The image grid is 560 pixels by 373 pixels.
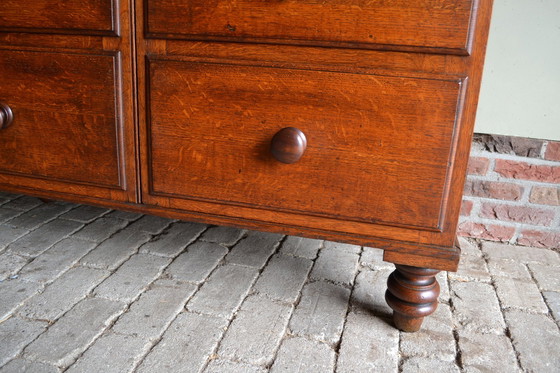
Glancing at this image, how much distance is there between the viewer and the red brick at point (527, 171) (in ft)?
5.32

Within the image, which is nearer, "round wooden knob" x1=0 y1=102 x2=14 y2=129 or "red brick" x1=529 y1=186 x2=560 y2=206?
"round wooden knob" x1=0 y1=102 x2=14 y2=129

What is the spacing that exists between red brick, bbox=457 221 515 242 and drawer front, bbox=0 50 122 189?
45.2 inches

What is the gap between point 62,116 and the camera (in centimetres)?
122

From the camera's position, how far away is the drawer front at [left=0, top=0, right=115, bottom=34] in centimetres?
112

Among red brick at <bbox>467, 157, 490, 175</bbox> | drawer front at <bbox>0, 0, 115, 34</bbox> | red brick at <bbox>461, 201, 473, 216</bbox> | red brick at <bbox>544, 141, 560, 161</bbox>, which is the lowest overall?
red brick at <bbox>461, 201, 473, 216</bbox>

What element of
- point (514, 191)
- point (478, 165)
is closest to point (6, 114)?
point (478, 165)

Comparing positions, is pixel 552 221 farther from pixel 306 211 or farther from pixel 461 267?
pixel 306 211

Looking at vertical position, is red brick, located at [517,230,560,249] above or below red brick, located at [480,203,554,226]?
below

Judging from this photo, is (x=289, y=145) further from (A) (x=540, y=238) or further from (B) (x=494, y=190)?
(A) (x=540, y=238)

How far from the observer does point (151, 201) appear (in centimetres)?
122

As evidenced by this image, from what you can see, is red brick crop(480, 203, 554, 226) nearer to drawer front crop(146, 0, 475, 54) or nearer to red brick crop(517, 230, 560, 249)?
red brick crop(517, 230, 560, 249)

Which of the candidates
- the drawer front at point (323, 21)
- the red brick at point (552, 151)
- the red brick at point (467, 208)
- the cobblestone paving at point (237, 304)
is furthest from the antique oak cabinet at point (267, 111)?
the red brick at point (552, 151)

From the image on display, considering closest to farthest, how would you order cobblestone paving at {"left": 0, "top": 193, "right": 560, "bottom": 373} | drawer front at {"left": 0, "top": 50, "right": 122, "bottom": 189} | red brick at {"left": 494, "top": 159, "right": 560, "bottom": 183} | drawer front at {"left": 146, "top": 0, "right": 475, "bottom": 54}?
drawer front at {"left": 146, "top": 0, "right": 475, "bottom": 54}, cobblestone paving at {"left": 0, "top": 193, "right": 560, "bottom": 373}, drawer front at {"left": 0, "top": 50, "right": 122, "bottom": 189}, red brick at {"left": 494, "top": 159, "right": 560, "bottom": 183}

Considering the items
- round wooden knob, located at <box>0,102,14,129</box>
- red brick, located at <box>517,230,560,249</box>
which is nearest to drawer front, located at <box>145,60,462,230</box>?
round wooden knob, located at <box>0,102,14,129</box>
